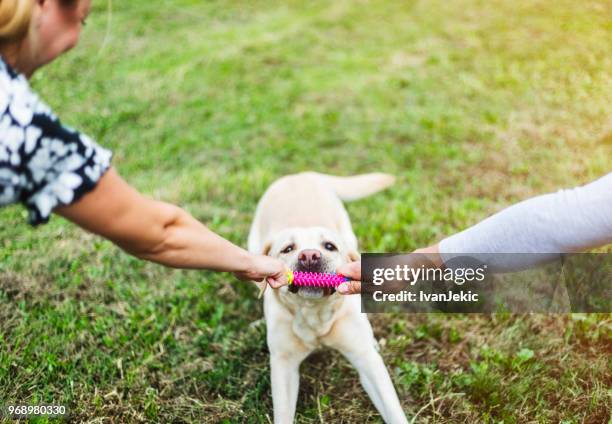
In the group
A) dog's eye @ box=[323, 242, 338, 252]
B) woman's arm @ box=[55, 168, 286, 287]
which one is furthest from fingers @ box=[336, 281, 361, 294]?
woman's arm @ box=[55, 168, 286, 287]

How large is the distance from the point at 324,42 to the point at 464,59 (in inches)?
76.9

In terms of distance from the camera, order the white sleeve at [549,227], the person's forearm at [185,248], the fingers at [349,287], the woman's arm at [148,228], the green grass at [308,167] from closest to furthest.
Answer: the woman's arm at [148,228]
the person's forearm at [185,248]
the white sleeve at [549,227]
the fingers at [349,287]
the green grass at [308,167]

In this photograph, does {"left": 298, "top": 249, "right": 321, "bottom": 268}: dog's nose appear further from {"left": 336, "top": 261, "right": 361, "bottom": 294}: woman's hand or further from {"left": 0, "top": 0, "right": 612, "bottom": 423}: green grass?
{"left": 0, "top": 0, "right": 612, "bottom": 423}: green grass

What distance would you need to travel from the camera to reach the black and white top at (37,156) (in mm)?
1481

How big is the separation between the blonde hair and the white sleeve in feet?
6.16

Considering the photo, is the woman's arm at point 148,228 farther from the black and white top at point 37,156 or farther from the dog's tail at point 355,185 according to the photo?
the dog's tail at point 355,185

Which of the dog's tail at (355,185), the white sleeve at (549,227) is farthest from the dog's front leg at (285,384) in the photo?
the dog's tail at (355,185)

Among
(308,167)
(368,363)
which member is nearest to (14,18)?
(368,363)

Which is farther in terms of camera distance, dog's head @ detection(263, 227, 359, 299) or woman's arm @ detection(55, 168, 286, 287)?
dog's head @ detection(263, 227, 359, 299)

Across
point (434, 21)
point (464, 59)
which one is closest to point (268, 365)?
point (464, 59)

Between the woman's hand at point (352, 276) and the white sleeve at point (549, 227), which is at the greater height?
the white sleeve at point (549, 227)

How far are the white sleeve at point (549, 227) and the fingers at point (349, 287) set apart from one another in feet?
1.53

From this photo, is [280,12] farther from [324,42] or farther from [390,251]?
[390,251]

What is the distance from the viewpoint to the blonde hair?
149cm
